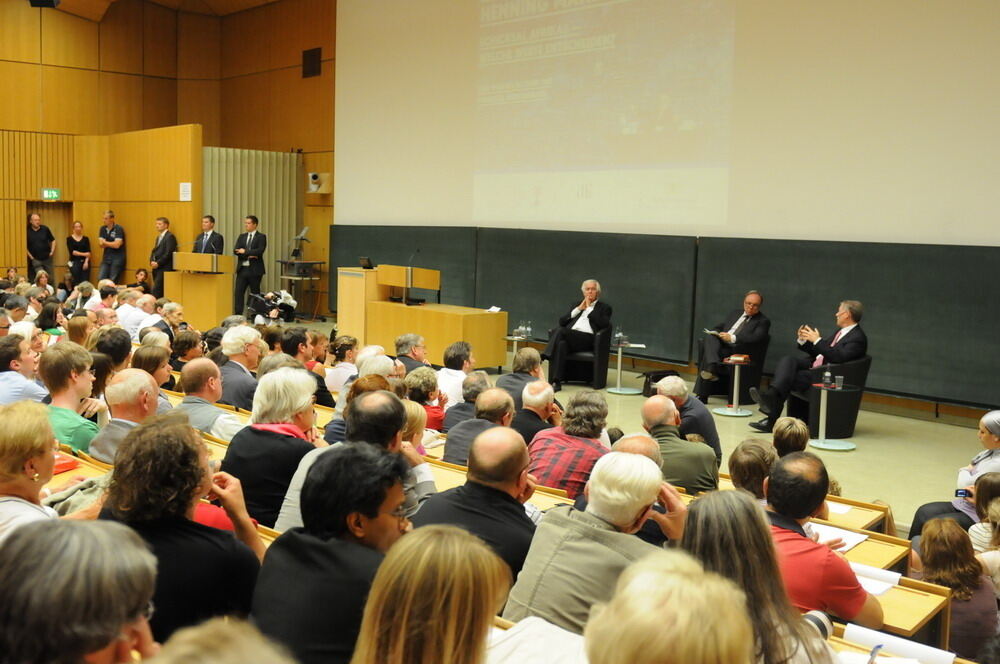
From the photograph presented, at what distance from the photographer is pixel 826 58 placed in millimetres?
9164

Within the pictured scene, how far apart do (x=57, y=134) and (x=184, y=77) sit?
8.87ft

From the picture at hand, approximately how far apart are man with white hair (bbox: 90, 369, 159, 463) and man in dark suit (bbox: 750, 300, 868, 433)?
5.67 meters

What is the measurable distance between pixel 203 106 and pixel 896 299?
13.8 m

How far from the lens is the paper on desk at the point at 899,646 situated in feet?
8.27

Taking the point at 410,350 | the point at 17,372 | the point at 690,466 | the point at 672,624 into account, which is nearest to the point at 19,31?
the point at 410,350

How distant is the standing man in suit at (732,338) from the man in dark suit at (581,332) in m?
1.18

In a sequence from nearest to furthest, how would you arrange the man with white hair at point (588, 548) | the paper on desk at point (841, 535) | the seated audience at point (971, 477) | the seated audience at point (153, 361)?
the man with white hair at point (588, 548)
the paper on desk at point (841, 535)
the seated audience at point (971, 477)
the seated audience at point (153, 361)

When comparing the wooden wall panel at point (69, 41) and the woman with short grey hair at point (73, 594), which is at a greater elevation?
the wooden wall panel at point (69, 41)

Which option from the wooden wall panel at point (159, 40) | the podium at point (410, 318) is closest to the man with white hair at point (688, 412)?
the podium at point (410, 318)

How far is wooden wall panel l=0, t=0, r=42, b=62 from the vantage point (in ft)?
51.2

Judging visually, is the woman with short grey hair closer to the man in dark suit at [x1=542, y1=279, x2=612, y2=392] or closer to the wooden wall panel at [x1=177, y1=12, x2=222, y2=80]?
the man in dark suit at [x1=542, y1=279, x2=612, y2=392]

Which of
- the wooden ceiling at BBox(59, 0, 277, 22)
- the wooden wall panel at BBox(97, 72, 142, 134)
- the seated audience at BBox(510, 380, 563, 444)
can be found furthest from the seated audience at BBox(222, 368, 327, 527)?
the wooden wall panel at BBox(97, 72, 142, 134)

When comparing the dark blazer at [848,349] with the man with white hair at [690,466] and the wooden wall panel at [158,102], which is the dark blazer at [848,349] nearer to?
the man with white hair at [690,466]

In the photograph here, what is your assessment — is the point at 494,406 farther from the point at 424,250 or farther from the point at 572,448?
the point at 424,250
